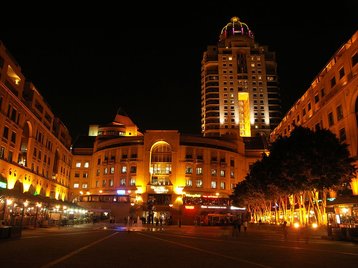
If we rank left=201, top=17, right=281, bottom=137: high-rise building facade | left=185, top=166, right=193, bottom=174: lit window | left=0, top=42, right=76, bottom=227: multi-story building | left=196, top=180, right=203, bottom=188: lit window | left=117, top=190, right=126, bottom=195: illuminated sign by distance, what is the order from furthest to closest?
left=201, top=17, right=281, bottom=137: high-rise building facade, left=185, top=166, right=193, bottom=174: lit window, left=196, top=180, right=203, bottom=188: lit window, left=117, top=190, right=126, bottom=195: illuminated sign, left=0, top=42, right=76, bottom=227: multi-story building

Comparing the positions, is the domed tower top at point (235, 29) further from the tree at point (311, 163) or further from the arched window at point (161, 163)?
the tree at point (311, 163)

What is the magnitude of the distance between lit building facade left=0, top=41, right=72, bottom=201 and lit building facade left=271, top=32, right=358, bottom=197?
40161 mm

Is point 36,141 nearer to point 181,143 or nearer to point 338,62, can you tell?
point 181,143

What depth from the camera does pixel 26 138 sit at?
2293 inches

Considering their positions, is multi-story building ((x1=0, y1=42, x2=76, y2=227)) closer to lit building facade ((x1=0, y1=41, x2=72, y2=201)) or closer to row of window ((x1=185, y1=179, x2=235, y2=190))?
lit building facade ((x1=0, y1=41, x2=72, y2=201))

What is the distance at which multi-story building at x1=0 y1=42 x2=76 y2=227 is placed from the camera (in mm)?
45938

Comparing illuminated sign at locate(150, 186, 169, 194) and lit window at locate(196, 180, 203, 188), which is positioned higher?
lit window at locate(196, 180, 203, 188)

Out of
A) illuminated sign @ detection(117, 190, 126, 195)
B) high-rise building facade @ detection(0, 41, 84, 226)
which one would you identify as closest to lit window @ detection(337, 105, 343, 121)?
high-rise building facade @ detection(0, 41, 84, 226)

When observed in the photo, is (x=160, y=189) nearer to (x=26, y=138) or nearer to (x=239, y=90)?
(x=26, y=138)

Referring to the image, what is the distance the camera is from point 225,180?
88500 millimetres

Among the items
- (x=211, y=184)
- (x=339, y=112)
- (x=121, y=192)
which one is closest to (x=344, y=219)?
(x=339, y=112)

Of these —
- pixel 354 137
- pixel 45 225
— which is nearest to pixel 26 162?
pixel 45 225

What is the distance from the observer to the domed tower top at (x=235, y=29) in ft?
526

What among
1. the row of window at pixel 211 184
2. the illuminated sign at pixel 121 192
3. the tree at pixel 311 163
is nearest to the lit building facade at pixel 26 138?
the illuminated sign at pixel 121 192
